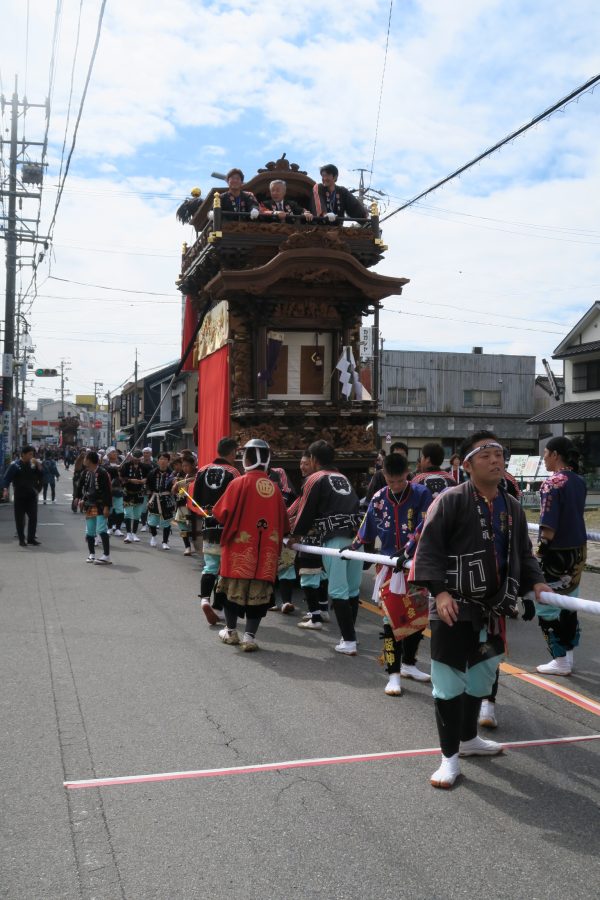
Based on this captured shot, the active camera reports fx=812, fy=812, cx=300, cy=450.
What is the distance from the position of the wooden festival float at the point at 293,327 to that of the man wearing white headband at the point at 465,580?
21.2ft

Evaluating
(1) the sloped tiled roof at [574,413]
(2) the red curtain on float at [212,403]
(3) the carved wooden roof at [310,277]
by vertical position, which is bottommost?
(2) the red curtain on float at [212,403]

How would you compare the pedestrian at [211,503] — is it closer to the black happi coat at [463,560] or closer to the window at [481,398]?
the black happi coat at [463,560]

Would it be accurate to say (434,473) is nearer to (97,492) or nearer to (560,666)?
(560,666)

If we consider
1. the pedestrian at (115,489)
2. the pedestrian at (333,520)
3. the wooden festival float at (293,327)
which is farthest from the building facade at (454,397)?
the pedestrian at (333,520)

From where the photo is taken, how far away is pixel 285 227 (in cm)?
1119

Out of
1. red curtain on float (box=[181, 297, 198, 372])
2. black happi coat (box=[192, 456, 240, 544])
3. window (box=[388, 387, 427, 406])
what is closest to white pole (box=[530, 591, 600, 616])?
black happi coat (box=[192, 456, 240, 544])

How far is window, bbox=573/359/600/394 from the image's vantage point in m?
34.8

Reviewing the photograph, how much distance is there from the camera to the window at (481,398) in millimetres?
49656

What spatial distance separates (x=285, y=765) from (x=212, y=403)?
8450 mm

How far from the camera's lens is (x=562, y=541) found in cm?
642

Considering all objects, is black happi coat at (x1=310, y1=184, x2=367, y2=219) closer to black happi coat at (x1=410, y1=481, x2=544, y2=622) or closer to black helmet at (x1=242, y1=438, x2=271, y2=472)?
black helmet at (x1=242, y1=438, x2=271, y2=472)

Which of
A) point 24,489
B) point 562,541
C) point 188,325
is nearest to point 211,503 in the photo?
point 562,541

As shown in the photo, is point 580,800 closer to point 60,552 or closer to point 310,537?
point 310,537

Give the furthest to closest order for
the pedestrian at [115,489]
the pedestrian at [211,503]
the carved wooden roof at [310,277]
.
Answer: the pedestrian at [115,489] → the carved wooden roof at [310,277] → the pedestrian at [211,503]
